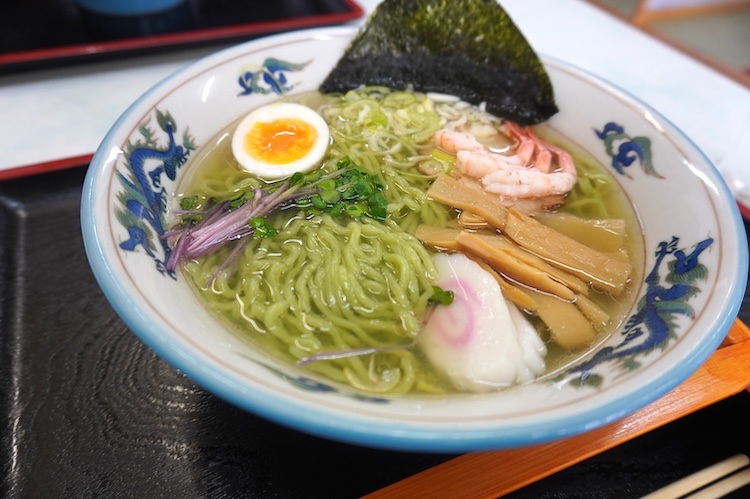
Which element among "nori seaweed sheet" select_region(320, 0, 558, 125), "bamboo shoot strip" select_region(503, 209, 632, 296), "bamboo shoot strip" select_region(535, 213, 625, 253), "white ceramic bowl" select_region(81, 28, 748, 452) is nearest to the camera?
"white ceramic bowl" select_region(81, 28, 748, 452)

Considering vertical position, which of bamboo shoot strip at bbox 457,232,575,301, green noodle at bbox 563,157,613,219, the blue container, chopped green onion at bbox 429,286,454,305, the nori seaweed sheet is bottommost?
the blue container

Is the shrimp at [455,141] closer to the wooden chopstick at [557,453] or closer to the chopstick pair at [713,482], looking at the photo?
the wooden chopstick at [557,453]

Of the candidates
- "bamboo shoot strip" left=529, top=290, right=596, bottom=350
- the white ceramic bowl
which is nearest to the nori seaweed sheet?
the white ceramic bowl

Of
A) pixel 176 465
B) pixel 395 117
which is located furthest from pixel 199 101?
pixel 176 465

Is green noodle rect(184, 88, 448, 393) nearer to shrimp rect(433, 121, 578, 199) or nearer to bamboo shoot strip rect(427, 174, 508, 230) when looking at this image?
bamboo shoot strip rect(427, 174, 508, 230)

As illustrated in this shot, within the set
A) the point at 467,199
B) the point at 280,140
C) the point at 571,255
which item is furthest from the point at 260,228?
the point at 571,255

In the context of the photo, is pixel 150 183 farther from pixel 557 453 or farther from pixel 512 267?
pixel 557 453

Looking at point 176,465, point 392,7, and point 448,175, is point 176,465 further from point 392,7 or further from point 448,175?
point 392,7
